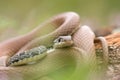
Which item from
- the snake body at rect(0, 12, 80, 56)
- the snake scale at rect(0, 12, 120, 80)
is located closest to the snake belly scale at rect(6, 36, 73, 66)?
the snake scale at rect(0, 12, 120, 80)

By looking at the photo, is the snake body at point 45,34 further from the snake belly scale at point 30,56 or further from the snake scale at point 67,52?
the snake belly scale at point 30,56

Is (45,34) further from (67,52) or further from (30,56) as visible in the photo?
(30,56)

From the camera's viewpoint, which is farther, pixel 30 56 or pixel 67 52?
pixel 67 52

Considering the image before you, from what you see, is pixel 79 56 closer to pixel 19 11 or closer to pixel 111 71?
pixel 111 71

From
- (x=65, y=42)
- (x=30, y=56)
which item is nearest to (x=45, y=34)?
(x=65, y=42)

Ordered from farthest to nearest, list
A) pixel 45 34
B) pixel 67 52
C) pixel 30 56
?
pixel 45 34, pixel 67 52, pixel 30 56

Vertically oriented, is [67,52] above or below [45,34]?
below

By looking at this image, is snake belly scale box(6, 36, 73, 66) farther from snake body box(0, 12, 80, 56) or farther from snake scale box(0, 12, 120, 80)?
snake body box(0, 12, 80, 56)

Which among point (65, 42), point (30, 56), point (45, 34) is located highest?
point (45, 34)

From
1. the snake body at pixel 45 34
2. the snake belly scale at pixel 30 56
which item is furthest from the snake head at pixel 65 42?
the snake body at pixel 45 34

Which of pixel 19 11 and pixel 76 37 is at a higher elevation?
pixel 19 11

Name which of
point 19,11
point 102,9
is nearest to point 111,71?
point 19,11
